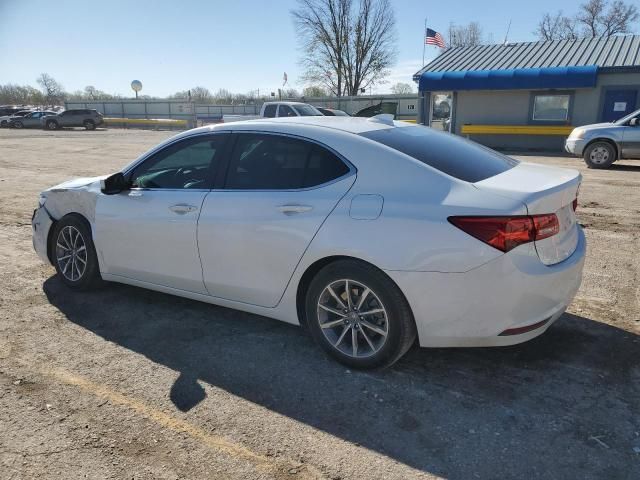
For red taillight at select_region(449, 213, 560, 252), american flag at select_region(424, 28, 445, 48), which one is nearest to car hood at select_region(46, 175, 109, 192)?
red taillight at select_region(449, 213, 560, 252)

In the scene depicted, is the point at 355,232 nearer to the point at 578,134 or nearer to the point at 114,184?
the point at 114,184

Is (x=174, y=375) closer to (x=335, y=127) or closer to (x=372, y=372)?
(x=372, y=372)

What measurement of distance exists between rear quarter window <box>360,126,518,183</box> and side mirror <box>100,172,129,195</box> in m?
2.13

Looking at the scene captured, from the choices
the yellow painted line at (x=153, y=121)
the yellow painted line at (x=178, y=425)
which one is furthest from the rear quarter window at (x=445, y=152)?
the yellow painted line at (x=153, y=121)

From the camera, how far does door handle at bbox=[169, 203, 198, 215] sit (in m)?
3.88

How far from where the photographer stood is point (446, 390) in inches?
125

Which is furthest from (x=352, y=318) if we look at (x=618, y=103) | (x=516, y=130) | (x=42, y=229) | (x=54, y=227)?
(x=618, y=103)

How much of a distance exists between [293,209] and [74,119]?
43.2 metres

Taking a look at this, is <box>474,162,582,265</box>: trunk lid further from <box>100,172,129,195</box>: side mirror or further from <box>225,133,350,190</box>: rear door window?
<box>100,172,129,195</box>: side mirror

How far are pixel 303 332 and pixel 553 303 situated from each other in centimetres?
183

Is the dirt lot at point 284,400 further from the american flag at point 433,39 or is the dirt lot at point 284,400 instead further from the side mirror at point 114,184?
the american flag at point 433,39

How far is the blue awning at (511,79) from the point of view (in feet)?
62.5

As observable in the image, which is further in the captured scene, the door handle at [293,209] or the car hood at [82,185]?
the car hood at [82,185]

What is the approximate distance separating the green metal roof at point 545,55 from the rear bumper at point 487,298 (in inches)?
770
